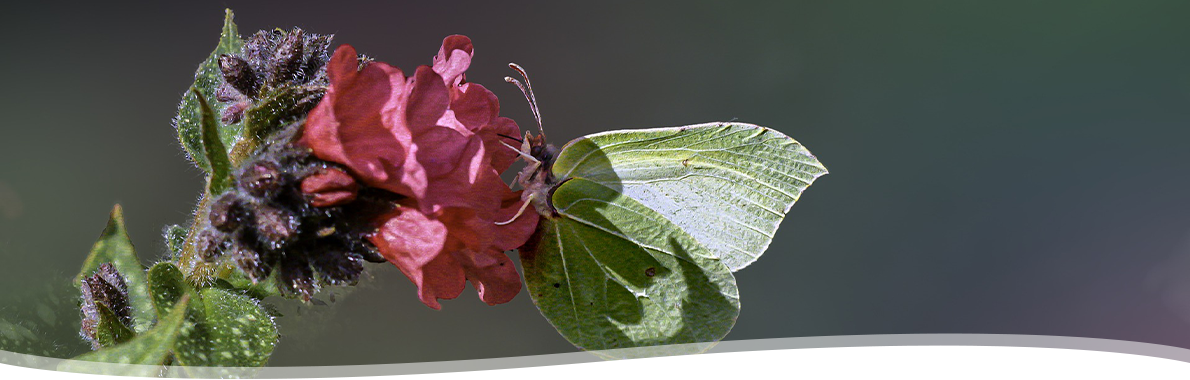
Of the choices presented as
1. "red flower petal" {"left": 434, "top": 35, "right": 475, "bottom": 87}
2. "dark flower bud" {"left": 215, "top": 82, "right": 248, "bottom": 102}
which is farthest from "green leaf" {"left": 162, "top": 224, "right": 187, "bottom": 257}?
"red flower petal" {"left": 434, "top": 35, "right": 475, "bottom": 87}

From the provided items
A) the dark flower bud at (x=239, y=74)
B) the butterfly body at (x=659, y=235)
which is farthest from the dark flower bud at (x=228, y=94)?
the butterfly body at (x=659, y=235)

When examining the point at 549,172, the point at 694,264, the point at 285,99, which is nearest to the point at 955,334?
the point at 694,264

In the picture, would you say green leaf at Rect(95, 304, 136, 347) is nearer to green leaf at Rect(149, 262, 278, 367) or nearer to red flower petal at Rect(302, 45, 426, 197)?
green leaf at Rect(149, 262, 278, 367)

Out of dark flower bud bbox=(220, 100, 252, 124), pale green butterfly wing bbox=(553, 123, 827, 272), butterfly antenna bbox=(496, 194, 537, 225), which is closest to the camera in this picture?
dark flower bud bbox=(220, 100, 252, 124)

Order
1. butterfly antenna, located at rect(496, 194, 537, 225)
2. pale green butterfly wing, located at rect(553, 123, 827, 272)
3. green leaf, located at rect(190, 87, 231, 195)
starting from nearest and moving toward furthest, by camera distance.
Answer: green leaf, located at rect(190, 87, 231, 195) < butterfly antenna, located at rect(496, 194, 537, 225) < pale green butterfly wing, located at rect(553, 123, 827, 272)

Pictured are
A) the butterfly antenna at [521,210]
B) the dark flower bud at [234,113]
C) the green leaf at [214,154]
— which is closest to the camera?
the green leaf at [214,154]

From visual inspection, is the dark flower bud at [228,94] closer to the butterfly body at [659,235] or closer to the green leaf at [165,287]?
the green leaf at [165,287]
